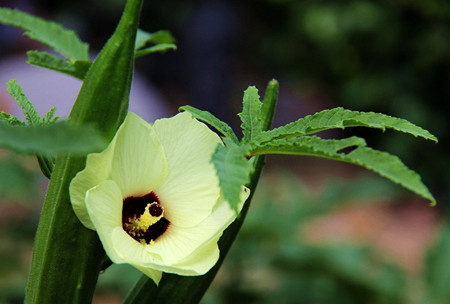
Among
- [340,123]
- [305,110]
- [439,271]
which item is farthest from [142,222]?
[305,110]

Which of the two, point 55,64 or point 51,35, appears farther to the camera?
point 51,35

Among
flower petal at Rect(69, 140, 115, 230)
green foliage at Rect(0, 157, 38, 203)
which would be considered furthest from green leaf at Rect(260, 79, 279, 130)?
green foliage at Rect(0, 157, 38, 203)

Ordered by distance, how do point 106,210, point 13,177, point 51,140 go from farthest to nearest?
point 13,177 < point 106,210 < point 51,140

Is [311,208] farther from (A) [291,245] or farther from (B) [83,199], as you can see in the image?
(B) [83,199]

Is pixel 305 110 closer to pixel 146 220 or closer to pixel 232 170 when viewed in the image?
pixel 146 220

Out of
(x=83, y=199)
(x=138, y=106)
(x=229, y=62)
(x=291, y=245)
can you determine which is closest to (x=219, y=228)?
(x=83, y=199)

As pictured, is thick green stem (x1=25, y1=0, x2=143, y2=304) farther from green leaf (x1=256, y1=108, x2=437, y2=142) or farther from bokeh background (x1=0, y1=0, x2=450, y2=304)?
bokeh background (x1=0, y1=0, x2=450, y2=304)
